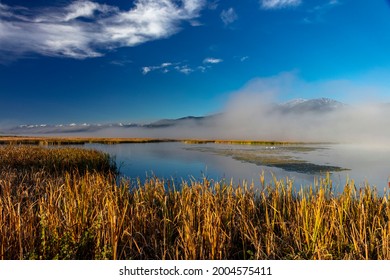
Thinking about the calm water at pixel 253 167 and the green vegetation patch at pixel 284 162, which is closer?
the calm water at pixel 253 167

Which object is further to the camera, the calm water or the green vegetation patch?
the green vegetation patch

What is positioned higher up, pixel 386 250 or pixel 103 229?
pixel 103 229

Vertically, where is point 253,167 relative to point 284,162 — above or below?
below

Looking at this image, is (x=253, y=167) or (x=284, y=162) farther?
(x=284, y=162)
